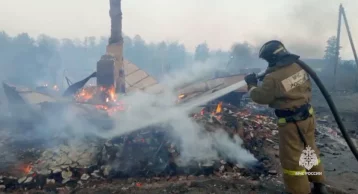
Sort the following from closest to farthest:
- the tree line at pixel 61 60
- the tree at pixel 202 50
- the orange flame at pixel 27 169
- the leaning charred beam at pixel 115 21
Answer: the orange flame at pixel 27 169, the leaning charred beam at pixel 115 21, the tree line at pixel 61 60, the tree at pixel 202 50

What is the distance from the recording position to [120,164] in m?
5.59

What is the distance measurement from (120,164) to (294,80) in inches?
148

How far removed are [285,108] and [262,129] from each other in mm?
5410

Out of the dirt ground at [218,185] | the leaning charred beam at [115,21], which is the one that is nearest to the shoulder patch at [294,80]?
the dirt ground at [218,185]

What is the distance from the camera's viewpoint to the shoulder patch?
11.3ft

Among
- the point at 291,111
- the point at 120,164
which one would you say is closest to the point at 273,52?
the point at 291,111

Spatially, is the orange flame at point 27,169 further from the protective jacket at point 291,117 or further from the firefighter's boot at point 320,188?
the firefighter's boot at point 320,188

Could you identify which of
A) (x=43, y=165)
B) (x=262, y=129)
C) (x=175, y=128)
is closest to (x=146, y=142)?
(x=175, y=128)

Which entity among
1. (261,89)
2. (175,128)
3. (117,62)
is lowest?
(175,128)

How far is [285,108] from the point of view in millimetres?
3533

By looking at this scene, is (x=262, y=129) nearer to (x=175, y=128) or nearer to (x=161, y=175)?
(x=175, y=128)

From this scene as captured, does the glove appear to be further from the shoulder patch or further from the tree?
the tree

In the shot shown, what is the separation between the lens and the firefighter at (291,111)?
3451 millimetres

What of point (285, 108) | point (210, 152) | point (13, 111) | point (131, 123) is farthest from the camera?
point (13, 111)
